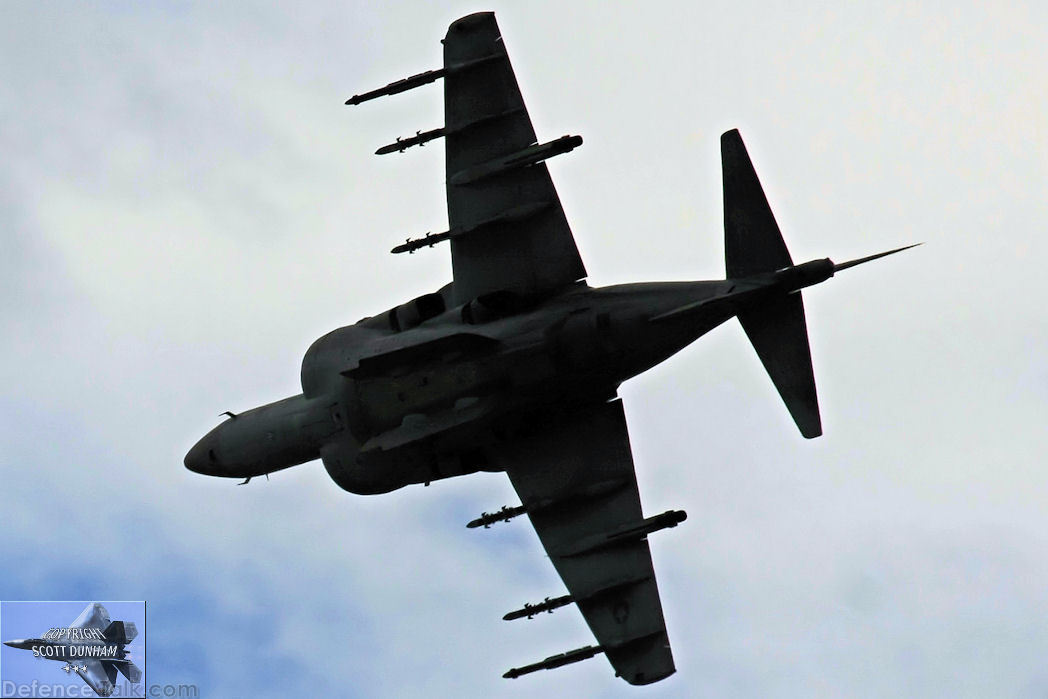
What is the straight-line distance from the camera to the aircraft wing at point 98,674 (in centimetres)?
4744

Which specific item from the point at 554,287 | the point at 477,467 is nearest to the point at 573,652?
the point at 477,467

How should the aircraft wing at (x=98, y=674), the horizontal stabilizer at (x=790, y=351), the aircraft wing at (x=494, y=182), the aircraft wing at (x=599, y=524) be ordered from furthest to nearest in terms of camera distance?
the aircraft wing at (x=98, y=674)
the aircraft wing at (x=599, y=524)
the aircraft wing at (x=494, y=182)
the horizontal stabilizer at (x=790, y=351)

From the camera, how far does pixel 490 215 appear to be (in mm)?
43031

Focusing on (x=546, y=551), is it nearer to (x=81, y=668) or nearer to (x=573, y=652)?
(x=573, y=652)

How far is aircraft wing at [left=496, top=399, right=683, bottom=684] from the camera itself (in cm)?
4400

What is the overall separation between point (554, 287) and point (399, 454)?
635 centimetres

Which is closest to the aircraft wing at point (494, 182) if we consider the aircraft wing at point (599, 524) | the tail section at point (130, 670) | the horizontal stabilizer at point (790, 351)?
the aircraft wing at point (599, 524)

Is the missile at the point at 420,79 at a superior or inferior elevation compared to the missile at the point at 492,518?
superior

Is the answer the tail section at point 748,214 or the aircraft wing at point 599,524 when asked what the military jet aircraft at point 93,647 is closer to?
the aircraft wing at point 599,524

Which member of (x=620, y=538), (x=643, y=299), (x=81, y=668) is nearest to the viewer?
(x=643, y=299)

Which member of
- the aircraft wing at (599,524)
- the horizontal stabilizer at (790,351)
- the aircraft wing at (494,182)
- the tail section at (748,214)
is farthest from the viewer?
the aircraft wing at (599,524)

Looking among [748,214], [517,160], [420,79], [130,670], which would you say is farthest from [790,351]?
[130,670]

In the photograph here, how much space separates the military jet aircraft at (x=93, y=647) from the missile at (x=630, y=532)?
547 inches

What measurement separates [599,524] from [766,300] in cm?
838
